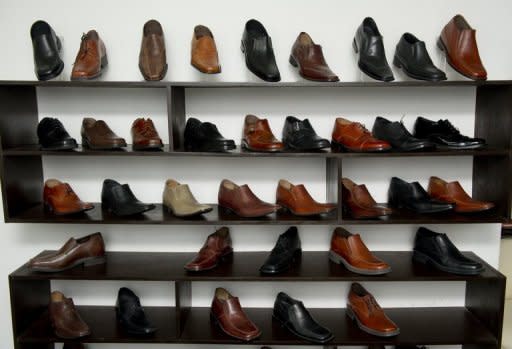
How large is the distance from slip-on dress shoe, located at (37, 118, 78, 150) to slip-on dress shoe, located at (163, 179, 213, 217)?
0.46 metres

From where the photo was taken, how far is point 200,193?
8.10 feet

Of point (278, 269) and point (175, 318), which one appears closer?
point (278, 269)

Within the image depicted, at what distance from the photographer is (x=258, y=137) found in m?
2.19

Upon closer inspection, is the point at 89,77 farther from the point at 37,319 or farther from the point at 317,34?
the point at 37,319

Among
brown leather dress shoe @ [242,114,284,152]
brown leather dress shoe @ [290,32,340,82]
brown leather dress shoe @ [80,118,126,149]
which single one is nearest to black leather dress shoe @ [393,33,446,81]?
brown leather dress shoe @ [290,32,340,82]

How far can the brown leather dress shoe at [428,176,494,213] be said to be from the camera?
2.21m

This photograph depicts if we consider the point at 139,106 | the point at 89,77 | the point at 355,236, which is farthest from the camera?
the point at 139,106

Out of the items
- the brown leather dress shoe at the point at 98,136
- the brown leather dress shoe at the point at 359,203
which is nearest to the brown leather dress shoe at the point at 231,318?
the brown leather dress shoe at the point at 359,203

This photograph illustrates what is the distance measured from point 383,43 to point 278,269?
115cm

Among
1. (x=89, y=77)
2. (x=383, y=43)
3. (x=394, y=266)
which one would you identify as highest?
(x=383, y=43)

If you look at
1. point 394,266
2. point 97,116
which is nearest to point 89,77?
point 97,116

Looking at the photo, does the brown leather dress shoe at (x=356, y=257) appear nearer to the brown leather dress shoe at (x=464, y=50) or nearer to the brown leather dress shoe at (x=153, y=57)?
the brown leather dress shoe at (x=464, y=50)

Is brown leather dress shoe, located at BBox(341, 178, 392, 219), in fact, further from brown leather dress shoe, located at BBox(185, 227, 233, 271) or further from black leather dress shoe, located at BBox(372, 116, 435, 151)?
brown leather dress shoe, located at BBox(185, 227, 233, 271)

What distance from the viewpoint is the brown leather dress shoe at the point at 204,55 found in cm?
209
